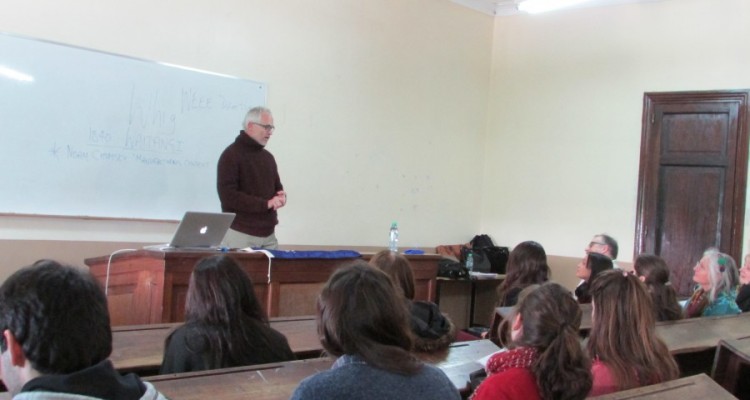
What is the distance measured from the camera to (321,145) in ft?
18.9

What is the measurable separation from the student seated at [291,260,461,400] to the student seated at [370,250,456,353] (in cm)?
95

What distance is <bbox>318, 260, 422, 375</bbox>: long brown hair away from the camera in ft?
4.55

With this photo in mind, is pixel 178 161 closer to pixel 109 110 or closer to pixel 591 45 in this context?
pixel 109 110

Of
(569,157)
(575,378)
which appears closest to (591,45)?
(569,157)

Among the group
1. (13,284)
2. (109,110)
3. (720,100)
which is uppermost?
(720,100)

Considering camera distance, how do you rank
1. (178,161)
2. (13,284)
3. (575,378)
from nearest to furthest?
(13,284)
(575,378)
(178,161)

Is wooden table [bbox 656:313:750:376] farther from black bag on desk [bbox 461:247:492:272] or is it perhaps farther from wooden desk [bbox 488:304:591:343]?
black bag on desk [bbox 461:247:492:272]

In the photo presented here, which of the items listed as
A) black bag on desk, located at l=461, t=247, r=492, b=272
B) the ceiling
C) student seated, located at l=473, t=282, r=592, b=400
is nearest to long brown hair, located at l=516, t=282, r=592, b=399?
student seated, located at l=473, t=282, r=592, b=400

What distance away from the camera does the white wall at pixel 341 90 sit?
15.0ft

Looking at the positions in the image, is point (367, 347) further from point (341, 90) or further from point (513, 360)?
point (341, 90)

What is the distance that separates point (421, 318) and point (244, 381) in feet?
2.87

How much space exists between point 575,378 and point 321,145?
13.8 feet

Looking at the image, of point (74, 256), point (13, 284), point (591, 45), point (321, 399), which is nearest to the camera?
point (13, 284)

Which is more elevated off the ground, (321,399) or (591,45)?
(591,45)
